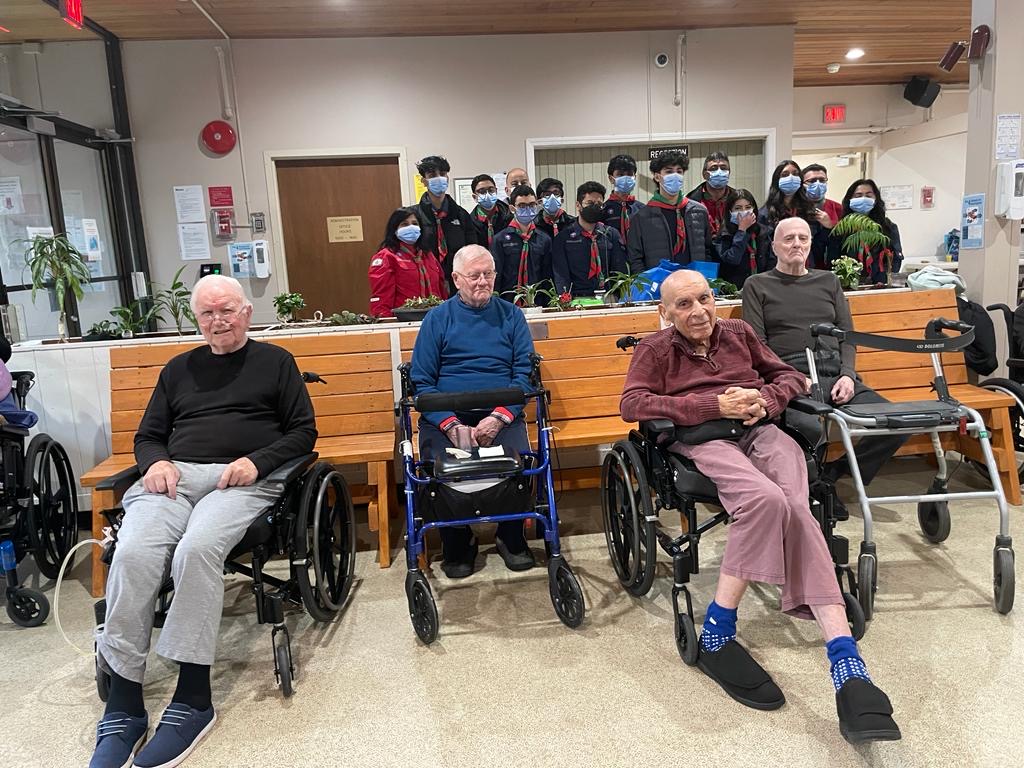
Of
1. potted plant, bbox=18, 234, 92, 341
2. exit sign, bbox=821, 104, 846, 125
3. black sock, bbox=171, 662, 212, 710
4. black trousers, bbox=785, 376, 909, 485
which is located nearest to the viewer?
black sock, bbox=171, 662, 212, 710

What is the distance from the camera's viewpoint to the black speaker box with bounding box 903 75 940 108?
7641 millimetres

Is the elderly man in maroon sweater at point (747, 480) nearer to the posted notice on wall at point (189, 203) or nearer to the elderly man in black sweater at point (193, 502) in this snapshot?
the elderly man in black sweater at point (193, 502)

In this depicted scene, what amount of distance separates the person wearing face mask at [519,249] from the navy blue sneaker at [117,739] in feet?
9.19

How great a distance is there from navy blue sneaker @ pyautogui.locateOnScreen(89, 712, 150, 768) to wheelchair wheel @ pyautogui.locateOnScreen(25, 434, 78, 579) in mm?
1084

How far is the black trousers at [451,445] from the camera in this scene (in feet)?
8.27

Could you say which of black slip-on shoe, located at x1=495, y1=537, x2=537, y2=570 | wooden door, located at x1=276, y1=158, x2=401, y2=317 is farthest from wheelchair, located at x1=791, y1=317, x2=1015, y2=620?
wooden door, located at x1=276, y1=158, x2=401, y2=317

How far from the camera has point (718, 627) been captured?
76.2 inches

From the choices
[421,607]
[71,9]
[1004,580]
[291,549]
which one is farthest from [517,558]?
[71,9]

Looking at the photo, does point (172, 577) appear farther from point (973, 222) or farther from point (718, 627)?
point (973, 222)

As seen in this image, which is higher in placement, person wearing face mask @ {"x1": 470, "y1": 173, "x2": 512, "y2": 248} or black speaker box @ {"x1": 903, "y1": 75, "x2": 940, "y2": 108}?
black speaker box @ {"x1": 903, "y1": 75, "x2": 940, "y2": 108}

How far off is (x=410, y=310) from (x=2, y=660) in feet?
6.53

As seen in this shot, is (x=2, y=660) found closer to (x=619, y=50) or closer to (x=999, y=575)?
(x=999, y=575)

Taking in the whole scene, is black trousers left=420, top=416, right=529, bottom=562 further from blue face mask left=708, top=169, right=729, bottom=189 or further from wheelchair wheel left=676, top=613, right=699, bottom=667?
blue face mask left=708, top=169, right=729, bottom=189

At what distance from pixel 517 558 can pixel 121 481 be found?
140 centimetres
